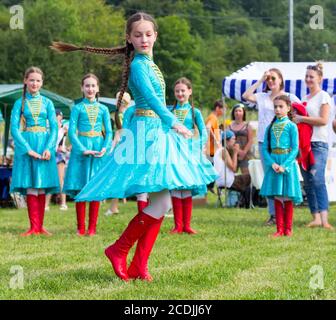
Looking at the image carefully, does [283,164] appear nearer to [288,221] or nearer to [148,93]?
[288,221]

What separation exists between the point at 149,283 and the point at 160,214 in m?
0.46

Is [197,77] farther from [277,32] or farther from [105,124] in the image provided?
[105,124]

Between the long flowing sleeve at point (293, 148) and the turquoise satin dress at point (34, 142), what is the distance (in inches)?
93.9

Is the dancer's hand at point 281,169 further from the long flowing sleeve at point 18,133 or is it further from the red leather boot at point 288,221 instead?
the long flowing sleeve at point 18,133

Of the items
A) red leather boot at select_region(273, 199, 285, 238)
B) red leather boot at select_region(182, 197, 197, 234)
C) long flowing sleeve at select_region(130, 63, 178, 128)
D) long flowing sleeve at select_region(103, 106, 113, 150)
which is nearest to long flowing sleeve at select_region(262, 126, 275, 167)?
red leather boot at select_region(273, 199, 285, 238)

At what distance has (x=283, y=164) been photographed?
29.1 ft

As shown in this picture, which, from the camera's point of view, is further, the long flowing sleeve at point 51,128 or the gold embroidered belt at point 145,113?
the long flowing sleeve at point 51,128

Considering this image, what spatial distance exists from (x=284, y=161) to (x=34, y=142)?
2.56 m

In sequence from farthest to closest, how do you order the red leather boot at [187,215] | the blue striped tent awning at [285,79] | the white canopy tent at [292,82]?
1. the white canopy tent at [292,82]
2. the blue striped tent awning at [285,79]
3. the red leather boot at [187,215]

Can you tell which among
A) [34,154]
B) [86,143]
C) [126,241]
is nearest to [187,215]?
[86,143]

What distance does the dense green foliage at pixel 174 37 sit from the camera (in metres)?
65.4

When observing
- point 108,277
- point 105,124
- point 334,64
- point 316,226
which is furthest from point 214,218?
point 108,277

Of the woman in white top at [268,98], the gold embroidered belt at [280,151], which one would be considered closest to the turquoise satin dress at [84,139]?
the gold embroidered belt at [280,151]

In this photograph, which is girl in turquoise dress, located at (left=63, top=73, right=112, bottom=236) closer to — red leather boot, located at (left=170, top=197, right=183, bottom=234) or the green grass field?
the green grass field
